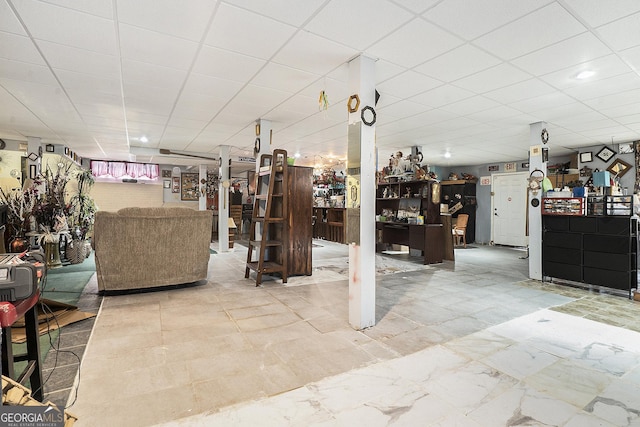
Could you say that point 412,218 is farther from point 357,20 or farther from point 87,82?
point 87,82

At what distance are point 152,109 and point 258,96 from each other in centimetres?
189

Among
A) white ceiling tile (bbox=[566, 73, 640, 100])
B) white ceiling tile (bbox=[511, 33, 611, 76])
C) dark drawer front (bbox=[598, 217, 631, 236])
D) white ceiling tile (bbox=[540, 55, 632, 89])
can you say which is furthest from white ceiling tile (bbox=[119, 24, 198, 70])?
dark drawer front (bbox=[598, 217, 631, 236])

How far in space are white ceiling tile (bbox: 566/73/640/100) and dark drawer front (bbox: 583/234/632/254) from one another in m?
1.94

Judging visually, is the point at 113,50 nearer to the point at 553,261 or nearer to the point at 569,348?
the point at 569,348

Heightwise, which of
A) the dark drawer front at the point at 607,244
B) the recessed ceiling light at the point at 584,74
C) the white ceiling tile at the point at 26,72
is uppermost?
the white ceiling tile at the point at 26,72

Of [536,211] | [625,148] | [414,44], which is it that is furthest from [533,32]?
[625,148]

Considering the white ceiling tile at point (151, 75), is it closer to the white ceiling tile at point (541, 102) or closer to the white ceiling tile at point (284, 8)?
the white ceiling tile at point (284, 8)

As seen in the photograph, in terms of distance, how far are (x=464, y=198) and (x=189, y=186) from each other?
33.2 feet

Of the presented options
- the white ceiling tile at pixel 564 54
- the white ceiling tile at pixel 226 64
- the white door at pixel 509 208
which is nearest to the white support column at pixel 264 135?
the white ceiling tile at pixel 226 64

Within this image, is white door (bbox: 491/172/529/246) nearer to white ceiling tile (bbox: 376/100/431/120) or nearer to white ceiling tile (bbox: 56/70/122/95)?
white ceiling tile (bbox: 376/100/431/120)

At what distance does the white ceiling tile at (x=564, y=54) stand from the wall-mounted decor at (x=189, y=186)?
11715 mm

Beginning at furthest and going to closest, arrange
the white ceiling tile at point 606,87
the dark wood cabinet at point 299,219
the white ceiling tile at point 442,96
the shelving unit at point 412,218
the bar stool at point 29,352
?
the shelving unit at point 412,218, the dark wood cabinet at point 299,219, the white ceiling tile at point 442,96, the white ceiling tile at point 606,87, the bar stool at point 29,352

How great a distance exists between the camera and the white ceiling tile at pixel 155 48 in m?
2.72

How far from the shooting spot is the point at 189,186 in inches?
499
